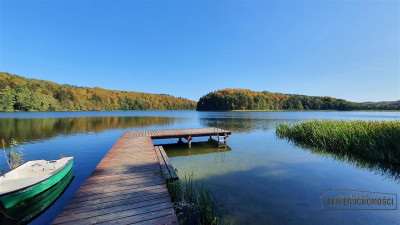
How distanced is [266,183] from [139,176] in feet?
14.7

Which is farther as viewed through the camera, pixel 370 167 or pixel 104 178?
pixel 370 167

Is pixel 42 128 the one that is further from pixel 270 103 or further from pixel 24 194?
pixel 270 103

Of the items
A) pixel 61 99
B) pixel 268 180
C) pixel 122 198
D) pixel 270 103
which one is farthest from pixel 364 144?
pixel 270 103

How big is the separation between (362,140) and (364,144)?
0.35 m

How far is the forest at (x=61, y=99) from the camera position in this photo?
198 ft

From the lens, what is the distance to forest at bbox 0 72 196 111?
60219 mm

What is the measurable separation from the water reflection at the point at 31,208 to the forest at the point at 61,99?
3093 inches

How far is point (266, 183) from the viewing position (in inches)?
247

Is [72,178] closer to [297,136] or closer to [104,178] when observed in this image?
[104,178]

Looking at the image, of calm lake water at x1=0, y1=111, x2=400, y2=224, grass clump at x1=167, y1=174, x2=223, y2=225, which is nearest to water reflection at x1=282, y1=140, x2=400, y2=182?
calm lake water at x1=0, y1=111, x2=400, y2=224

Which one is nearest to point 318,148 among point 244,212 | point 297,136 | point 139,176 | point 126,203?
point 297,136

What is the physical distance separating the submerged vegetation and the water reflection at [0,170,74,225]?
1243cm

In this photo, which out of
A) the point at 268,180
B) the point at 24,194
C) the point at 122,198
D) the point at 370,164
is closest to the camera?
the point at 122,198

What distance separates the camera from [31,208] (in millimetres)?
4574
